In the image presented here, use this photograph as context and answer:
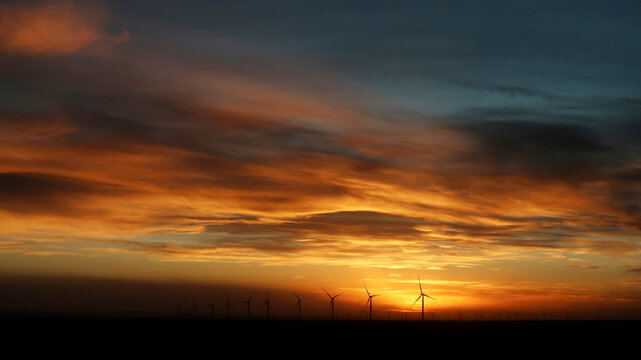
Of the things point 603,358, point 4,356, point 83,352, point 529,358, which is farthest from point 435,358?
point 4,356

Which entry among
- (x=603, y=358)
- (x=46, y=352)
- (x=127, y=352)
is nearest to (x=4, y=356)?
(x=46, y=352)

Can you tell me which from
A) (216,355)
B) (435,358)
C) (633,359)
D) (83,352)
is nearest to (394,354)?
(435,358)

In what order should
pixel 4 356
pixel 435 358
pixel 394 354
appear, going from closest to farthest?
pixel 4 356 < pixel 435 358 < pixel 394 354

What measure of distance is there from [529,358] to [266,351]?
42.4 meters

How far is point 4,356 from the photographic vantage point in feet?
304

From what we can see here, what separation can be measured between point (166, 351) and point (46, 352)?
60.7 feet

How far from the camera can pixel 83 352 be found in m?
103

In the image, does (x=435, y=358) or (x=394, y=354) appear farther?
(x=394, y=354)

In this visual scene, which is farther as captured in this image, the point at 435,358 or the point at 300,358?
the point at 435,358

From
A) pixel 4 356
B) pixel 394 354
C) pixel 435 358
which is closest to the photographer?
pixel 4 356

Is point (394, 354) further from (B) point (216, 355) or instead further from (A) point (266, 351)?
(B) point (216, 355)

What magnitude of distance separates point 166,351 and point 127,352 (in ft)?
20.2

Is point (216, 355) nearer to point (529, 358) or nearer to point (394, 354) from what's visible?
point (394, 354)

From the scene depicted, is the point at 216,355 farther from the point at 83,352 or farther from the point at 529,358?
the point at 529,358
